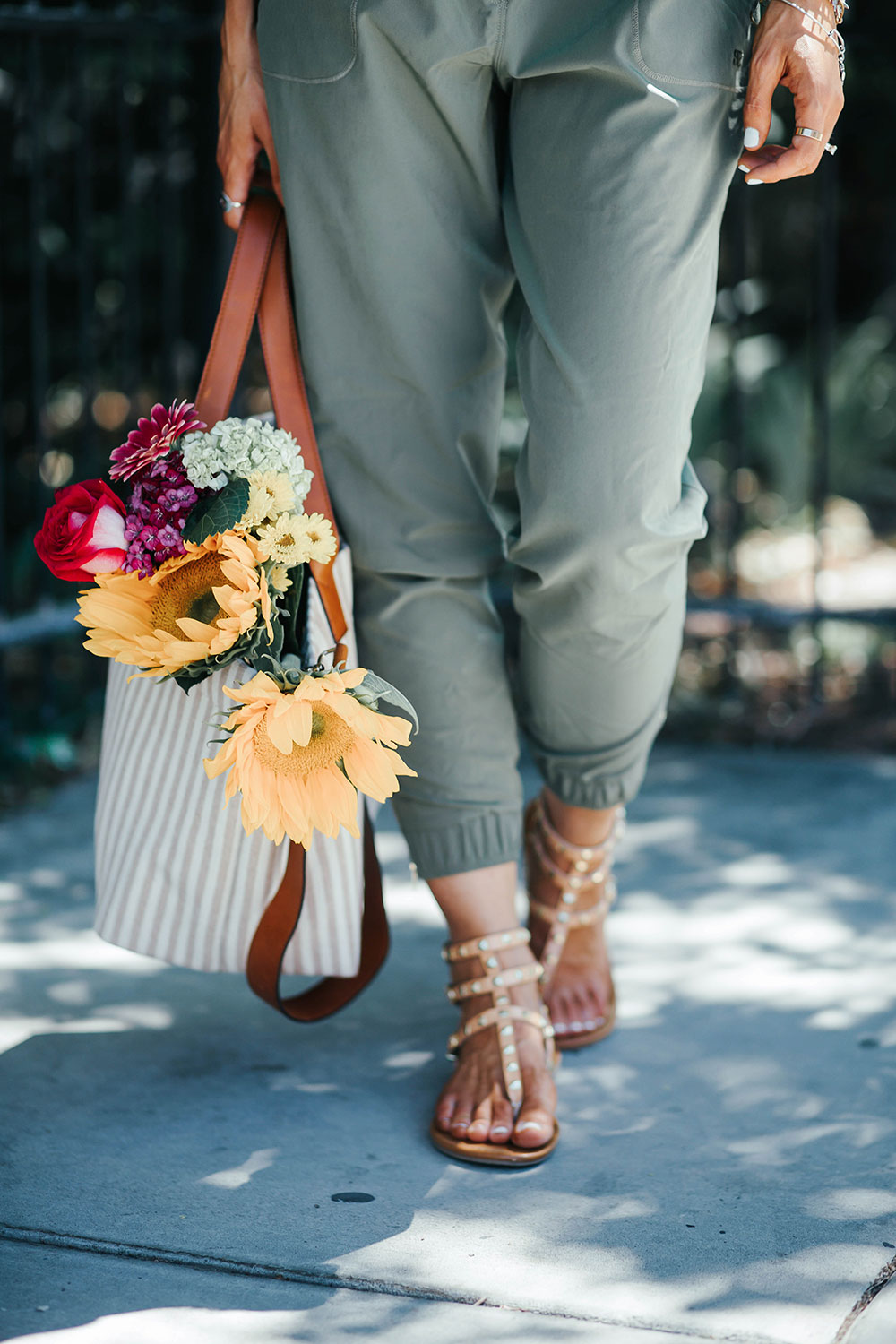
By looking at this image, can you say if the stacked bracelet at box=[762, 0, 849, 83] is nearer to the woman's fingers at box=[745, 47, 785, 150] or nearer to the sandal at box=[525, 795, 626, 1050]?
the woman's fingers at box=[745, 47, 785, 150]

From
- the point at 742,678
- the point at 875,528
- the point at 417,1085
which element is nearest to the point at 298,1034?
the point at 417,1085

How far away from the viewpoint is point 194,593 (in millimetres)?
1489

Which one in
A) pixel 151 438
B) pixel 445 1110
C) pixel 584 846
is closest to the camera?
pixel 151 438

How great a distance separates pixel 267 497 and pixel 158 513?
0.12 metres

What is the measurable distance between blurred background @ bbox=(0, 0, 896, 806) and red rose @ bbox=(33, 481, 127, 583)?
80cm

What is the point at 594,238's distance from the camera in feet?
4.90

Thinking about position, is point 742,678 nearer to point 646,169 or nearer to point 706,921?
point 706,921

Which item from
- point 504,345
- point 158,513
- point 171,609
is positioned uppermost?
point 504,345

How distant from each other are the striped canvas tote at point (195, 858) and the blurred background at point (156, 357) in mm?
823

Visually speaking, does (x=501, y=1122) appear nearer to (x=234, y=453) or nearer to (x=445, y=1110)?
(x=445, y=1110)

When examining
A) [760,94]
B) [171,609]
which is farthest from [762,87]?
[171,609]

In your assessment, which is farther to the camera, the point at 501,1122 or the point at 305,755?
the point at 501,1122

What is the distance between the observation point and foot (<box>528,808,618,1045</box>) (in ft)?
6.03

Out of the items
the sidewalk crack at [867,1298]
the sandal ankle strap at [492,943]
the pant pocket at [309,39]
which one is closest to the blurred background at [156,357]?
the pant pocket at [309,39]
